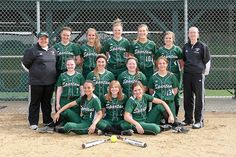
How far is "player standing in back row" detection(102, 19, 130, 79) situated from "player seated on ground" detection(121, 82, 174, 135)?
2.34 feet

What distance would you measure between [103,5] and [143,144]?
5.70 m

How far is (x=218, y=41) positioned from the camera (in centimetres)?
1177

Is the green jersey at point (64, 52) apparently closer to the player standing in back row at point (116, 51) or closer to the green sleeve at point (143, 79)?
the player standing in back row at point (116, 51)

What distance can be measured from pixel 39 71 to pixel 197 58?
2.76 m

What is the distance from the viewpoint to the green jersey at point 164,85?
6.93 meters

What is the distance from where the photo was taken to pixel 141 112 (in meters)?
6.62

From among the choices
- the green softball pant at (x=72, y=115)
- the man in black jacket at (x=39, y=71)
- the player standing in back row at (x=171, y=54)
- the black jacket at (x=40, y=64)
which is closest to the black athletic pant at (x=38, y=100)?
the man in black jacket at (x=39, y=71)

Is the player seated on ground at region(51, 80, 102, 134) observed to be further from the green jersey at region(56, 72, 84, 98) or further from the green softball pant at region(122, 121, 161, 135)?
the green softball pant at region(122, 121, 161, 135)

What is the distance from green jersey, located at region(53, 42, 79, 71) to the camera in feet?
23.6

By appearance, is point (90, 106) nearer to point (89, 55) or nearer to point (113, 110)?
point (113, 110)

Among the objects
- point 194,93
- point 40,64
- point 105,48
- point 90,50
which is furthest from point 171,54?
point 40,64

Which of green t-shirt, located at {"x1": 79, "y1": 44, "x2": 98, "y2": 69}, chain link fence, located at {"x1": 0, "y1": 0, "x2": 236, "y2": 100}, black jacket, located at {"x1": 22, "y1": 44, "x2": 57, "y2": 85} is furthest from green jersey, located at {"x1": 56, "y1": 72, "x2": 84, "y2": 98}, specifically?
chain link fence, located at {"x1": 0, "y1": 0, "x2": 236, "y2": 100}

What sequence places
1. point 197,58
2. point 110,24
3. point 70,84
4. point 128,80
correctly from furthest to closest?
point 110,24
point 197,58
point 70,84
point 128,80

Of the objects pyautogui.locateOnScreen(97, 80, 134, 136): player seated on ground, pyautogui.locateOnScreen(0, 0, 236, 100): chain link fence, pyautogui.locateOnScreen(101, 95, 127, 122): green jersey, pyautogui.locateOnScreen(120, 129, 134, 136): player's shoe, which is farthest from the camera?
pyautogui.locateOnScreen(0, 0, 236, 100): chain link fence
